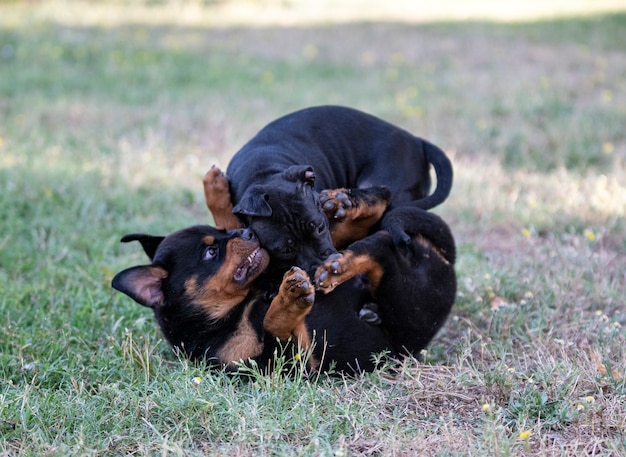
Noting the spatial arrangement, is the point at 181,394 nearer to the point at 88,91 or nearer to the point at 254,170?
the point at 254,170

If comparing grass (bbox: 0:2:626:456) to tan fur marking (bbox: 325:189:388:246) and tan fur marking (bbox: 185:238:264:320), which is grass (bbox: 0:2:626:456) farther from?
tan fur marking (bbox: 325:189:388:246)

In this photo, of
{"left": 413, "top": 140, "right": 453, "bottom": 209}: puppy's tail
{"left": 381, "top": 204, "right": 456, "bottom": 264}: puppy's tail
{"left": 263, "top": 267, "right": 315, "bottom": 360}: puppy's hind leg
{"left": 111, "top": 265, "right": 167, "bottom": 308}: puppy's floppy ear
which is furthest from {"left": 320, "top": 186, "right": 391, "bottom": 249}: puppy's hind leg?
{"left": 111, "top": 265, "right": 167, "bottom": 308}: puppy's floppy ear

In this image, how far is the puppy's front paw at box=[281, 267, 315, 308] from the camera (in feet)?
12.8

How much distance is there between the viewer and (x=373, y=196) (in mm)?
4867

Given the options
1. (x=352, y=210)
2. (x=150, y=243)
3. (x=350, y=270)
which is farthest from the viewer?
(x=150, y=243)

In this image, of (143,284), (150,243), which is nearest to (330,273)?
(143,284)

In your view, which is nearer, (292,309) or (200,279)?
(292,309)

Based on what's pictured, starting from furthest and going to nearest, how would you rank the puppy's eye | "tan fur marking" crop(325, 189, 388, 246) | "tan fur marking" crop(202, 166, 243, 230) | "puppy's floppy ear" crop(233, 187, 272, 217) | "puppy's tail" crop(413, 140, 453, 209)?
1. "puppy's tail" crop(413, 140, 453, 209)
2. "tan fur marking" crop(202, 166, 243, 230)
3. "tan fur marking" crop(325, 189, 388, 246)
4. the puppy's eye
5. "puppy's floppy ear" crop(233, 187, 272, 217)

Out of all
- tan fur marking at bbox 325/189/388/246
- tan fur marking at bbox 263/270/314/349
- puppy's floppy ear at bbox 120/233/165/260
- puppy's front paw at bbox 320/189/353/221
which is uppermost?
puppy's front paw at bbox 320/189/353/221

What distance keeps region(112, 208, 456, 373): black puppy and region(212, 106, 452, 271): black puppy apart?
193mm

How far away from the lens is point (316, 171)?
5.28 metres

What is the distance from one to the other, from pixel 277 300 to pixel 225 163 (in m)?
3.95

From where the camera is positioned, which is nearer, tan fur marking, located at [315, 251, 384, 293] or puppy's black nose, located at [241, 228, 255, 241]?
tan fur marking, located at [315, 251, 384, 293]

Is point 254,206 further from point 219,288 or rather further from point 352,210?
point 352,210
